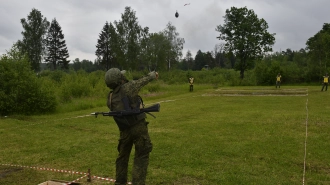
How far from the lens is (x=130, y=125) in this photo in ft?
16.3

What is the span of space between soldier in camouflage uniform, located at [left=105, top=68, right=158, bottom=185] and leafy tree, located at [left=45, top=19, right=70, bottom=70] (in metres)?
57.2

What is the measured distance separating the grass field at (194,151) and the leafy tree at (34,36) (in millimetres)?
43596

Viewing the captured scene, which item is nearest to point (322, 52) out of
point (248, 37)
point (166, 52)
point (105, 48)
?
point (248, 37)

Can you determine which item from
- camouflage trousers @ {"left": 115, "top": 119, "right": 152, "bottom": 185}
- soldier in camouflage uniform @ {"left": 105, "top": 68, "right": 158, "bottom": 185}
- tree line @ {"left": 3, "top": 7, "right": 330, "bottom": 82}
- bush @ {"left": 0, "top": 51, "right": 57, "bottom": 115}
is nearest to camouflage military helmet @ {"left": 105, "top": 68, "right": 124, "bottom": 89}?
soldier in camouflage uniform @ {"left": 105, "top": 68, "right": 158, "bottom": 185}

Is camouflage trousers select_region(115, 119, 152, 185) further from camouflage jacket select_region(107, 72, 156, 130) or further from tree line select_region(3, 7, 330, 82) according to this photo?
tree line select_region(3, 7, 330, 82)

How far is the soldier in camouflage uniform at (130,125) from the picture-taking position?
4.96m

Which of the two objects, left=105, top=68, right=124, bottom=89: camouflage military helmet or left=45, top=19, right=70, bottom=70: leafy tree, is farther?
left=45, top=19, right=70, bottom=70: leafy tree

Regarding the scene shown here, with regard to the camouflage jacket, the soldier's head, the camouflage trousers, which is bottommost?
the camouflage trousers

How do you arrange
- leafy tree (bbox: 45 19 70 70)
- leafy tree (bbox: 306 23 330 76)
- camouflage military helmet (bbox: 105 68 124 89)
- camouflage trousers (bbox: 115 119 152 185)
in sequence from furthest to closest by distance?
leafy tree (bbox: 45 19 70 70) < leafy tree (bbox: 306 23 330 76) < camouflage military helmet (bbox: 105 68 124 89) < camouflage trousers (bbox: 115 119 152 185)

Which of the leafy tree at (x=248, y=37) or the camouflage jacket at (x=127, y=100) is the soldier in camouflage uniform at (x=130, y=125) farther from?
the leafy tree at (x=248, y=37)

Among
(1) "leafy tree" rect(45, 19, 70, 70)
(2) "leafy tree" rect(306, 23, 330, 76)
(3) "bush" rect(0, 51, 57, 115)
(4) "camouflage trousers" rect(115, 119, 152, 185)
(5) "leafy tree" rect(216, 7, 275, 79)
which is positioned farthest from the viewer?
(1) "leafy tree" rect(45, 19, 70, 70)

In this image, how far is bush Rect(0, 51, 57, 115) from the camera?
52.9 ft

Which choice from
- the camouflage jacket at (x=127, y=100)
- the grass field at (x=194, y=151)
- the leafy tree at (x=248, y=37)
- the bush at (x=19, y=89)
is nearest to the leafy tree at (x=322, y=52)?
the leafy tree at (x=248, y=37)

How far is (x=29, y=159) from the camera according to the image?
7.90m
